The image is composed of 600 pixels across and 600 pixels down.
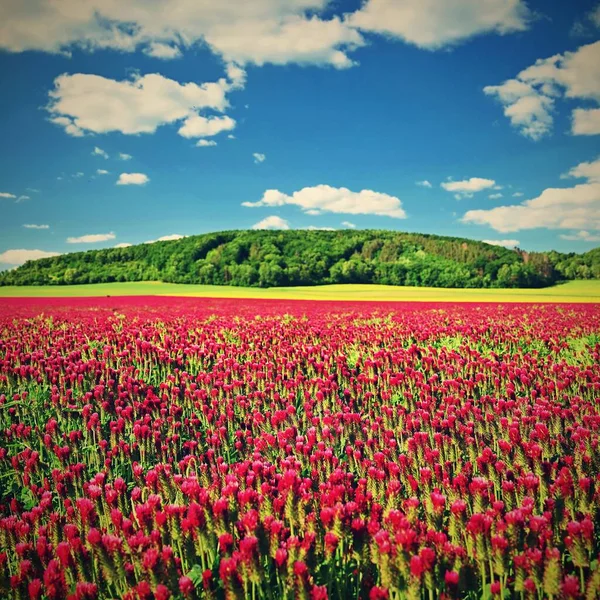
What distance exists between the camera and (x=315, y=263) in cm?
9781

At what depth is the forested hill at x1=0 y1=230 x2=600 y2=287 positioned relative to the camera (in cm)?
8981

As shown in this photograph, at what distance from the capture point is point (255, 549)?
2.41 meters

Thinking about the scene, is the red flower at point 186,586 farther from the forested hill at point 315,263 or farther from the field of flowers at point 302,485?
the forested hill at point 315,263

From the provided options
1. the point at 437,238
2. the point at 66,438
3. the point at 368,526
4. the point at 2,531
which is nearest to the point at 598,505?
the point at 368,526

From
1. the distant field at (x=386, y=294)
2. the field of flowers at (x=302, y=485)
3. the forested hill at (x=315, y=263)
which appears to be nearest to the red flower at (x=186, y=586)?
the field of flowers at (x=302, y=485)

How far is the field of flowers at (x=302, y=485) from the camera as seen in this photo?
2.41m

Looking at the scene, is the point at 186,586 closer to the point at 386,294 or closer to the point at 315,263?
the point at 386,294

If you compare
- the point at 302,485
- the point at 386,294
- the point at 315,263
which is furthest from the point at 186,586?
the point at 315,263

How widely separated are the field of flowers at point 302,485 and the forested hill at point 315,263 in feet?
276

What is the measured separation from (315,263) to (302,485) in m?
95.2

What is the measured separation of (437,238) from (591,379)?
374ft

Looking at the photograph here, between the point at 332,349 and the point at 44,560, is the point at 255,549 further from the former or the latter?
the point at 332,349

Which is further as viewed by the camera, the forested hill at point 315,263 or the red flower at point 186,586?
the forested hill at point 315,263

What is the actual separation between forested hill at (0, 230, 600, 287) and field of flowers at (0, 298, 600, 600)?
84.0 meters
